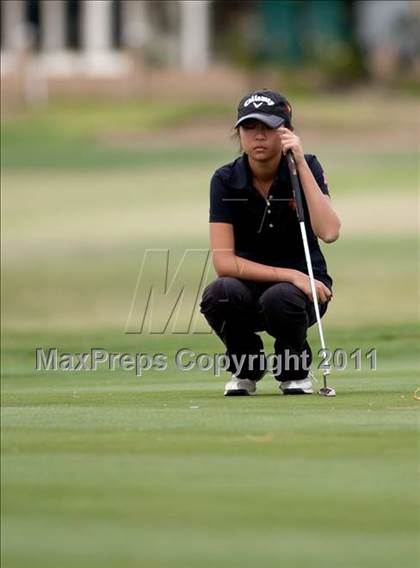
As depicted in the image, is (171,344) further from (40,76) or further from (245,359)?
(40,76)

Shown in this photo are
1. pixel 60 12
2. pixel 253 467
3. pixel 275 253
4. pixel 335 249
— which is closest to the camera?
pixel 253 467

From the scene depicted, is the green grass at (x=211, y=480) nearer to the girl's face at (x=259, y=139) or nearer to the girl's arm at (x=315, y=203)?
the girl's arm at (x=315, y=203)

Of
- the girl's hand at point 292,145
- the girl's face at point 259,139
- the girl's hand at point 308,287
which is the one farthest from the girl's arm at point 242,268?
the girl's hand at point 292,145

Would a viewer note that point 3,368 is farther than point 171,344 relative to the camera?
No

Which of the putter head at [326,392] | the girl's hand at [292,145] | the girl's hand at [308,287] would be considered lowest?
the putter head at [326,392]

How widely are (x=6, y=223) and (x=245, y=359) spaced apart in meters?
20.5

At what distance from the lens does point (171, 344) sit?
45.0ft

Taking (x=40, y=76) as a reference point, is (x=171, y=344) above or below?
below

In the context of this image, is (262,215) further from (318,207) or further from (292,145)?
(292,145)

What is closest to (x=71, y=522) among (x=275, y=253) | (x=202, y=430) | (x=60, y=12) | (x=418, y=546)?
(x=418, y=546)

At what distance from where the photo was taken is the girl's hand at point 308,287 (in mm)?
7992

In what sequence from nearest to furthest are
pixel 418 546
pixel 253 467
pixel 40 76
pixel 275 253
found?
pixel 418 546, pixel 253 467, pixel 275 253, pixel 40 76

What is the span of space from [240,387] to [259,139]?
1.18 m

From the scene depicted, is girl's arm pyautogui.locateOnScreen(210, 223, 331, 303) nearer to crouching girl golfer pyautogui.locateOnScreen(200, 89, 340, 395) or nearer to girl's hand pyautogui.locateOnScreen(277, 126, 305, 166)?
crouching girl golfer pyautogui.locateOnScreen(200, 89, 340, 395)
